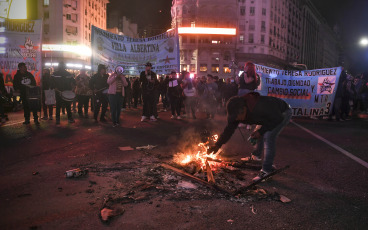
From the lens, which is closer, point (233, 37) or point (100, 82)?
point (100, 82)

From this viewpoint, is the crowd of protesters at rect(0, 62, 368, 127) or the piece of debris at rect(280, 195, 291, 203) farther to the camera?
the crowd of protesters at rect(0, 62, 368, 127)

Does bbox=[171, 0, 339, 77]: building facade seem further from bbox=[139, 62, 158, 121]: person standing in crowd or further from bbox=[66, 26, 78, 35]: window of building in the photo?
bbox=[139, 62, 158, 121]: person standing in crowd

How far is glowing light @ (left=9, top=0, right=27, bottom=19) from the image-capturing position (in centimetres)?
1686

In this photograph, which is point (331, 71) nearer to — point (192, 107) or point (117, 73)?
point (192, 107)

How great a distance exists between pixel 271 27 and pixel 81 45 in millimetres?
47836

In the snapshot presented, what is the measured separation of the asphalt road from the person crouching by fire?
55 centimetres

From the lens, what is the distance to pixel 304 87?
13883mm

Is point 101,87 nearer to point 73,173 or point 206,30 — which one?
point 73,173

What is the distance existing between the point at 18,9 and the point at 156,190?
1726 centimetres

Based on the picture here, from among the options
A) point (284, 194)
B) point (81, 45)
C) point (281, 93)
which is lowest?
point (284, 194)

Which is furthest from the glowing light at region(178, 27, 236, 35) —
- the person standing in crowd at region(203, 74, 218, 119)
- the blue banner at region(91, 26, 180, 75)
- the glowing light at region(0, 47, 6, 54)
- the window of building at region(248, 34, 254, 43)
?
the glowing light at region(0, 47, 6, 54)

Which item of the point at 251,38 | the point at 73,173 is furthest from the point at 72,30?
the point at 73,173

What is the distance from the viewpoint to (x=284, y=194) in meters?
3.97

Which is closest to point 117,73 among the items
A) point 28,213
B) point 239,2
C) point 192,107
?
point 192,107
